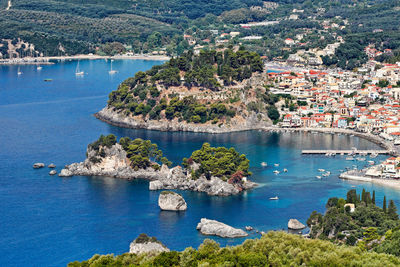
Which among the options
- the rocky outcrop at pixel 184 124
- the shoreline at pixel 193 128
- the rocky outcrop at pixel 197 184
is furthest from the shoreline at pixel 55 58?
the rocky outcrop at pixel 197 184

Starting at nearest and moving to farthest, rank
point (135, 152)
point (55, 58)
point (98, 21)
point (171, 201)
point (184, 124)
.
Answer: point (171, 201), point (135, 152), point (184, 124), point (55, 58), point (98, 21)

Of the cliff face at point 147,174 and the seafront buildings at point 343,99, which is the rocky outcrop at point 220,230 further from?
the seafront buildings at point 343,99

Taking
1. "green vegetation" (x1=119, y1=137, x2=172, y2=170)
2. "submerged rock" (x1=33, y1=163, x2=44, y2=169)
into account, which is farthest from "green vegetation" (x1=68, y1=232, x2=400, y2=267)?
"submerged rock" (x1=33, y1=163, x2=44, y2=169)

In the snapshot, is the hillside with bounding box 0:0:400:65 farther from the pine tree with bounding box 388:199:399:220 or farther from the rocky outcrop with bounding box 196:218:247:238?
the rocky outcrop with bounding box 196:218:247:238

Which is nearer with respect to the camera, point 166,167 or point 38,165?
point 166,167

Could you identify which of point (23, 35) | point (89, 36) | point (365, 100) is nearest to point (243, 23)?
Answer: point (89, 36)

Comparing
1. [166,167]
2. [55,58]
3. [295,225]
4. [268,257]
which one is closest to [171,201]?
[166,167]

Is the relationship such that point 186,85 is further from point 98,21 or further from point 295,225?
point 98,21
